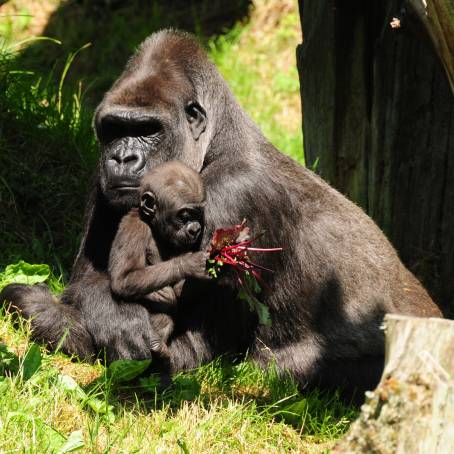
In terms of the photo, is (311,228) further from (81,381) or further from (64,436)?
(64,436)

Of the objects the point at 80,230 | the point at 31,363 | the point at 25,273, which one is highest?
the point at 80,230

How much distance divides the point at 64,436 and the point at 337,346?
194 cm

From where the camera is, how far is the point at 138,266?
199 inches

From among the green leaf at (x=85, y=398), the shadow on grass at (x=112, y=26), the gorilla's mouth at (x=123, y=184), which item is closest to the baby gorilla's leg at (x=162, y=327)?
the green leaf at (x=85, y=398)

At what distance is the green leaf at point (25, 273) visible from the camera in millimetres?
5930

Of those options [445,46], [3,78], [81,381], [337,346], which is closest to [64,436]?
[81,381]

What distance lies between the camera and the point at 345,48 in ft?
20.4

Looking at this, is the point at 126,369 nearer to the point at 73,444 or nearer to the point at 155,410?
the point at 155,410

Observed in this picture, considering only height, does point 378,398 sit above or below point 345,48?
below

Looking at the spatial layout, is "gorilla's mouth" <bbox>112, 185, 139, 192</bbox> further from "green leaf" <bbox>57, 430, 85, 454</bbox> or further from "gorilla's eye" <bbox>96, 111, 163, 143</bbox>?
"green leaf" <bbox>57, 430, 85, 454</bbox>

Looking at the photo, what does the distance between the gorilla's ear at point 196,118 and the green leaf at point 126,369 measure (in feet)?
4.61

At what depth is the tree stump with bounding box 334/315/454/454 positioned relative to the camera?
275 cm

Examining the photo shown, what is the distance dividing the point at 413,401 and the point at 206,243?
2435 millimetres

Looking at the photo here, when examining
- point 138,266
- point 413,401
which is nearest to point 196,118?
point 138,266
